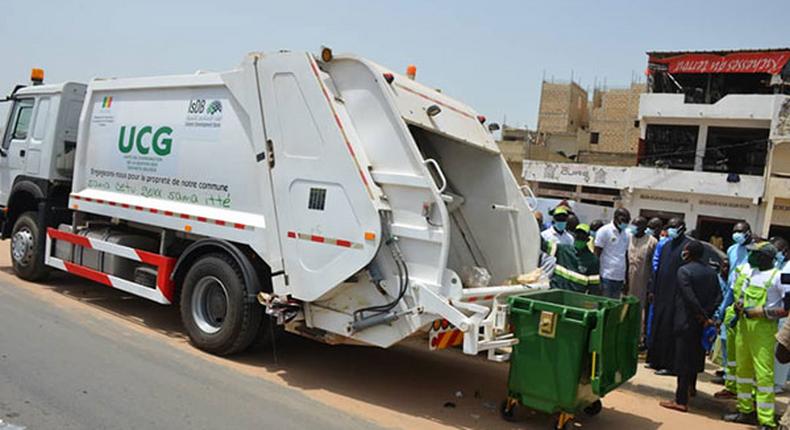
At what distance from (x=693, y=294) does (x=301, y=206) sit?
11.4ft

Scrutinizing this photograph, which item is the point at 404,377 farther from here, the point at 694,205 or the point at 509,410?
the point at 694,205

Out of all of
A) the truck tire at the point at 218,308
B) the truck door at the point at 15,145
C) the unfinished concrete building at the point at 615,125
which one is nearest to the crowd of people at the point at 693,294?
the truck tire at the point at 218,308

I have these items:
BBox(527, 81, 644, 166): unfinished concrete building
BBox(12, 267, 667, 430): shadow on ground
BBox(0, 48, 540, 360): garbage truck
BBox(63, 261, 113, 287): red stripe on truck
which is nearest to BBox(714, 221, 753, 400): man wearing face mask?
BBox(12, 267, 667, 430): shadow on ground

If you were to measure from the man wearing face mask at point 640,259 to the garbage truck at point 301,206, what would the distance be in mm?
2279

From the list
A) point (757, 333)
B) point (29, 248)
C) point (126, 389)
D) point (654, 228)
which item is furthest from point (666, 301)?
point (29, 248)

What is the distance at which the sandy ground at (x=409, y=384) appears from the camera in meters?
5.02

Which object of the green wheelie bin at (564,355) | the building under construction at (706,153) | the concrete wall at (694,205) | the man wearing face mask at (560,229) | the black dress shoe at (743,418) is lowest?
the black dress shoe at (743,418)

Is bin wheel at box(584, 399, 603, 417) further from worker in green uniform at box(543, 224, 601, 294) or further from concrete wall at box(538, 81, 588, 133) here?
concrete wall at box(538, 81, 588, 133)

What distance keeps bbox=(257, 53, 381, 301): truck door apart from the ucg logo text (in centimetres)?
162

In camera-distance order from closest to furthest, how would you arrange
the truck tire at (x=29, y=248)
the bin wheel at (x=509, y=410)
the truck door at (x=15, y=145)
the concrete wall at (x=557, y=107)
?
the bin wheel at (x=509, y=410), the truck tire at (x=29, y=248), the truck door at (x=15, y=145), the concrete wall at (x=557, y=107)

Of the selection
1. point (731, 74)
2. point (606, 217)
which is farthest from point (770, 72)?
point (606, 217)

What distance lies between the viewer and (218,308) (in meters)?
6.16

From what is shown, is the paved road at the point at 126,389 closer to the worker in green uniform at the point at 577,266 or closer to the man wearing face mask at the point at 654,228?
the worker in green uniform at the point at 577,266

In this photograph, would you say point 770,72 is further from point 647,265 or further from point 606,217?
point 647,265
